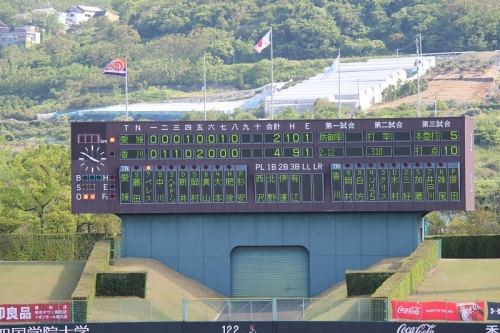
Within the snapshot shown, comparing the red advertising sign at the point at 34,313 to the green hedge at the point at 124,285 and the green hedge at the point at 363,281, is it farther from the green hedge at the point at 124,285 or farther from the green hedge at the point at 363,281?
the green hedge at the point at 363,281

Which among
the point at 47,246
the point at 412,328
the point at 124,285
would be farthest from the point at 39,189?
the point at 412,328

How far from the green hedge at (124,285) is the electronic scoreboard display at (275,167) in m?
4.37

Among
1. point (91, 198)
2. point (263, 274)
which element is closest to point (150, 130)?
point (91, 198)

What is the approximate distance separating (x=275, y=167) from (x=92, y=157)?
266 inches

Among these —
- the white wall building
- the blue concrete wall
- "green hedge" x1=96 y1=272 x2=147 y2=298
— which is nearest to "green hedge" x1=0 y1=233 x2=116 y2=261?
the blue concrete wall

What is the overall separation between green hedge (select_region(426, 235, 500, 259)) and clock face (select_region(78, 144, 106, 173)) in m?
16.8

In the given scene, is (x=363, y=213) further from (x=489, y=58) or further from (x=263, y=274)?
(x=489, y=58)

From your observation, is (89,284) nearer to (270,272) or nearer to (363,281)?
(363,281)

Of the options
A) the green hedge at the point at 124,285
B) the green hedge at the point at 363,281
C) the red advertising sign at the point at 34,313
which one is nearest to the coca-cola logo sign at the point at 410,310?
the green hedge at the point at 363,281

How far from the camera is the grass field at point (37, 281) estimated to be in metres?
51.8

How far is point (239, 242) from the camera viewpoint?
57.7m

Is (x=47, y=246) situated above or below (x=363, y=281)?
above

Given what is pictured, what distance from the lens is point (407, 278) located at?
4819 cm

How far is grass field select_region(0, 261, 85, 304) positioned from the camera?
51.8 meters
